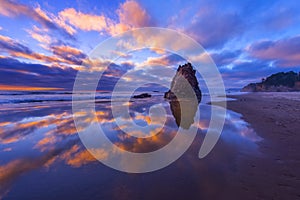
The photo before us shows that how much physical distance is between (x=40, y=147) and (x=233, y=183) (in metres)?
5.90

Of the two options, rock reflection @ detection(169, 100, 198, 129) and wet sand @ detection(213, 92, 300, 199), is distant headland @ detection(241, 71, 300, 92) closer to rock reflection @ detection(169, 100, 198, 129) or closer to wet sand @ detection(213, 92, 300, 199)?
rock reflection @ detection(169, 100, 198, 129)

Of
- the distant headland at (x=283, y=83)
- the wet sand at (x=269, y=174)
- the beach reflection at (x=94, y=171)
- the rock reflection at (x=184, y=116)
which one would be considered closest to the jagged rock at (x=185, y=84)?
the rock reflection at (x=184, y=116)

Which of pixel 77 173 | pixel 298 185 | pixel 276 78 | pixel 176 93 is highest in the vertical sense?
pixel 276 78

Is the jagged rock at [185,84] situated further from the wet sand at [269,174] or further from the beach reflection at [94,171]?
the beach reflection at [94,171]

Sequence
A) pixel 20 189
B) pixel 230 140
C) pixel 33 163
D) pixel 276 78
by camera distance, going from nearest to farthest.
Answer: pixel 20 189 → pixel 33 163 → pixel 230 140 → pixel 276 78

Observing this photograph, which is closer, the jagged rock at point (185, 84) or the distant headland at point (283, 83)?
the jagged rock at point (185, 84)

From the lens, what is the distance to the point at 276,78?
98.2 m

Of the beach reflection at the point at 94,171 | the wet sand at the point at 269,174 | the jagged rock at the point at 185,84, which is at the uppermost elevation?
the jagged rock at the point at 185,84

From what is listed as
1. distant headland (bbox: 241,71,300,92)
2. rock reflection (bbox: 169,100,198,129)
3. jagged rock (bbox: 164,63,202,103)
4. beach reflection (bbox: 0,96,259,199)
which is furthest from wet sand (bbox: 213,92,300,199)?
distant headland (bbox: 241,71,300,92)

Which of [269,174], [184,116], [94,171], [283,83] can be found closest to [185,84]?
[184,116]

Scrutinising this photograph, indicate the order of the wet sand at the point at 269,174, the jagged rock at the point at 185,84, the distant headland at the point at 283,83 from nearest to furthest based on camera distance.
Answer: the wet sand at the point at 269,174
the jagged rock at the point at 185,84
the distant headland at the point at 283,83

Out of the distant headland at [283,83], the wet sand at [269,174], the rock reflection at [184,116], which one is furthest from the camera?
the distant headland at [283,83]

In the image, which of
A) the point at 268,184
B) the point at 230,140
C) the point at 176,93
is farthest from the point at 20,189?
the point at 176,93

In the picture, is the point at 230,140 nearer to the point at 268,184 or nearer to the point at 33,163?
the point at 268,184
